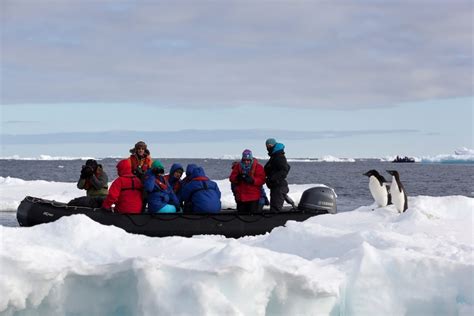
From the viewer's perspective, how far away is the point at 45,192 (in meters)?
23.0

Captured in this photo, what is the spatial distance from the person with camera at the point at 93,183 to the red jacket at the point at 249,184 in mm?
2280

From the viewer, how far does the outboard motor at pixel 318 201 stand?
41.1 ft

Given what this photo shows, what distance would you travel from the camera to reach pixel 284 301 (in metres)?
6.04

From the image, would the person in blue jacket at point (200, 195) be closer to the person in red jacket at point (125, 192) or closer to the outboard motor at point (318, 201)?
the person in red jacket at point (125, 192)

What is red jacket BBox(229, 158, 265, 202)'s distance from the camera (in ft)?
37.7

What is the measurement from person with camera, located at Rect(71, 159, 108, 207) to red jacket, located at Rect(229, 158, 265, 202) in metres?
2.28

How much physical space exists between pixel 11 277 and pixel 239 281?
2.01 m

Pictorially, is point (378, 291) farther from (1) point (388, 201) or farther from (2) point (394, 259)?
(1) point (388, 201)

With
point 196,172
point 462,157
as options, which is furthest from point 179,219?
point 462,157

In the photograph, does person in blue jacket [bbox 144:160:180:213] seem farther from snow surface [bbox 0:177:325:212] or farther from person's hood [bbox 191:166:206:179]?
snow surface [bbox 0:177:325:212]

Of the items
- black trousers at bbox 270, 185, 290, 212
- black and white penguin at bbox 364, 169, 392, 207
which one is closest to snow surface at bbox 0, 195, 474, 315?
black trousers at bbox 270, 185, 290, 212

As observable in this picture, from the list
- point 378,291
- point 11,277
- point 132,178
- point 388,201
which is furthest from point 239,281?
point 388,201

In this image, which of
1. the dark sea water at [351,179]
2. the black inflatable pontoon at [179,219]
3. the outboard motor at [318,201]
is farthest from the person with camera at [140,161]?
the dark sea water at [351,179]

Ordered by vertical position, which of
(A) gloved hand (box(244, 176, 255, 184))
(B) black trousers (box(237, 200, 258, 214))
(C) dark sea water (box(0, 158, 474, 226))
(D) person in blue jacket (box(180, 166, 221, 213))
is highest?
(A) gloved hand (box(244, 176, 255, 184))
